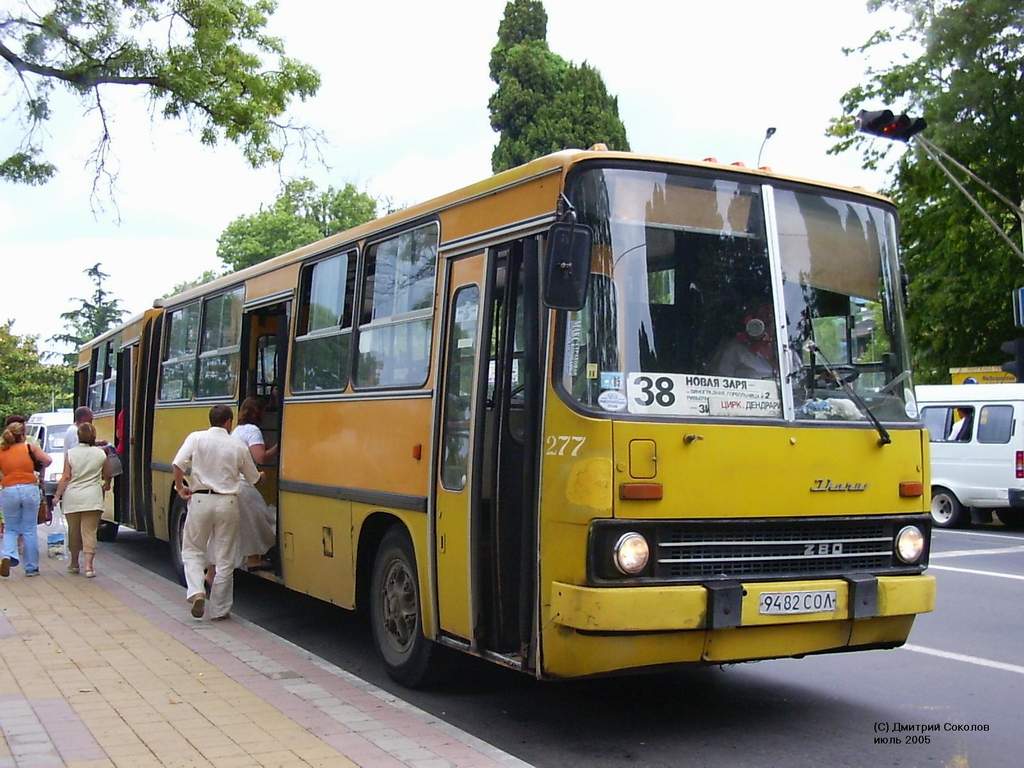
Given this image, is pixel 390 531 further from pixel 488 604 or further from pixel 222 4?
pixel 222 4

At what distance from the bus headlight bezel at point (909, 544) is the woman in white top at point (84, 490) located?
8816 millimetres

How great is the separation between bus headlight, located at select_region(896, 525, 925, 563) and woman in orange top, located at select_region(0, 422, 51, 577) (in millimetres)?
9245

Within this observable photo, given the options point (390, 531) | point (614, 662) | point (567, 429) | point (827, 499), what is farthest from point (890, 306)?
point (390, 531)

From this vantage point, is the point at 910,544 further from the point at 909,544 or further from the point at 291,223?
the point at 291,223

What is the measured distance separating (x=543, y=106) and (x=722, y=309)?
41870 mm

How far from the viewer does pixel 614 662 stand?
586 centimetres

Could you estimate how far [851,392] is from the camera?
6.57 meters

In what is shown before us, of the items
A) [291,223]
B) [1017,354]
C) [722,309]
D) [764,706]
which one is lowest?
[764,706]

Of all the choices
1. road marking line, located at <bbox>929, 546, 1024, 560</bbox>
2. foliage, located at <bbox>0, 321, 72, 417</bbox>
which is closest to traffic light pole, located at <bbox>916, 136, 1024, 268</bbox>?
road marking line, located at <bbox>929, 546, 1024, 560</bbox>

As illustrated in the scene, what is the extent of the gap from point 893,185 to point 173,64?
2163 centimetres

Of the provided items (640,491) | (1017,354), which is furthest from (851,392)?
(1017,354)

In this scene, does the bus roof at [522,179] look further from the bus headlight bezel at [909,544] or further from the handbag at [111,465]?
the handbag at [111,465]

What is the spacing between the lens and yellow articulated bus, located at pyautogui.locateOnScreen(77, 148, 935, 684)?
5.88 meters

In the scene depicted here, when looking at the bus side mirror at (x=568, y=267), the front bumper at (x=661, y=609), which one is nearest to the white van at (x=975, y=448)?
the front bumper at (x=661, y=609)
